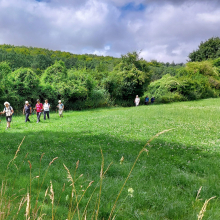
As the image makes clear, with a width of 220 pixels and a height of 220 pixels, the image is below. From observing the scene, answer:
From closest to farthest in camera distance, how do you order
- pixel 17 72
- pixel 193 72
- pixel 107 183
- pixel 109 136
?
1. pixel 107 183
2. pixel 109 136
3. pixel 17 72
4. pixel 193 72

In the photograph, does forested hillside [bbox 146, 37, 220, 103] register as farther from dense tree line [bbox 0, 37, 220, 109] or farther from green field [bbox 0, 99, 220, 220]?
green field [bbox 0, 99, 220, 220]

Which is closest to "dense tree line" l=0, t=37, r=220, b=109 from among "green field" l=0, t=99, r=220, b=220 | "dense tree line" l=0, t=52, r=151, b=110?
"dense tree line" l=0, t=52, r=151, b=110

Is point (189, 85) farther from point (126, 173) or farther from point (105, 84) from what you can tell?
point (126, 173)

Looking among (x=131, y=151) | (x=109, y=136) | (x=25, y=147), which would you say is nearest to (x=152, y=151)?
(x=131, y=151)

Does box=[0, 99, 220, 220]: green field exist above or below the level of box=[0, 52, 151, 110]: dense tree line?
below

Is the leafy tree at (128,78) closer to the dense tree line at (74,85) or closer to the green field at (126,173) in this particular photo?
the dense tree line at (74,85)

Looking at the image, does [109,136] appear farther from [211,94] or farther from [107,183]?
[211,94]

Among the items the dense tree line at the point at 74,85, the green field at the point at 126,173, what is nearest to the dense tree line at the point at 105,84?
the dense tree line at the point at 74,85

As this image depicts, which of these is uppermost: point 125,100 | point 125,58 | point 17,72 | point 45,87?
point 125,58

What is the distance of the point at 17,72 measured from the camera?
28.4 metres

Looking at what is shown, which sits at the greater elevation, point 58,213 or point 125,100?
point 125,100

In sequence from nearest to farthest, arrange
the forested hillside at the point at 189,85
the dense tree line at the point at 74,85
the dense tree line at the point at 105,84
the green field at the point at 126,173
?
the green field at the point at 126,173 < the dense tree line at the point at 74,85 < the dense tree line at the point at 105,84 < the forested hillside at the point at 189,85

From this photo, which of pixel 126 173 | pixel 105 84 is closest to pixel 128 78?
pixel 105 84

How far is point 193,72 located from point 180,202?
147 ft
